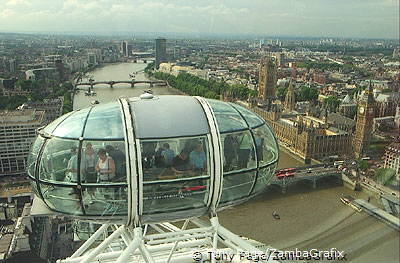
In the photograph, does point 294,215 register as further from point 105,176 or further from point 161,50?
point 161,50

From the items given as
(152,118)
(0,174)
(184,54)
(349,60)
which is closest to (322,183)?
(0,174)

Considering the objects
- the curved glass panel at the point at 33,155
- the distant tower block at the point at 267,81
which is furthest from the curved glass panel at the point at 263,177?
the distant tower block at the point at 267,81

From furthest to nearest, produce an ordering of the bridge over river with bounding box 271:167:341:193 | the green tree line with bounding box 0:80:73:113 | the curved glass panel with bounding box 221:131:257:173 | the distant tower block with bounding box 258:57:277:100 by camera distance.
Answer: the distant tower block with bounding box 258:57:277:100 < the green tree line with bounding box 0:80:73:113 < the bridge over river with bounding box 271:167:341:193 < the curved glass panel with bounding box 221:131:257:173

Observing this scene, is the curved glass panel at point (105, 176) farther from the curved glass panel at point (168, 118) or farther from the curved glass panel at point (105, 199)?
the curved glass panel at point (168, 118)

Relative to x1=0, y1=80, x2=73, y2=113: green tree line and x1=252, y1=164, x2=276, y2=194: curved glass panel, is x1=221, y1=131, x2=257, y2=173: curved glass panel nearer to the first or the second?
x1=252, y1=164, x2=276, y2=194: curved glass panel

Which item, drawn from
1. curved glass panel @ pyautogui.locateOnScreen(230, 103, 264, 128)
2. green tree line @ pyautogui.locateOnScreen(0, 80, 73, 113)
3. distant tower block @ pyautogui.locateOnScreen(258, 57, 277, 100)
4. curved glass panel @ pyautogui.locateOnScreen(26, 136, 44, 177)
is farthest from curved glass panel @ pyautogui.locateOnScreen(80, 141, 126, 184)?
distant tower block @ pyautogui.locateOnScreen(258, 57, 277, 100)

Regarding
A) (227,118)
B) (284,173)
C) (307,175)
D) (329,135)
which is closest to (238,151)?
(227,118)
